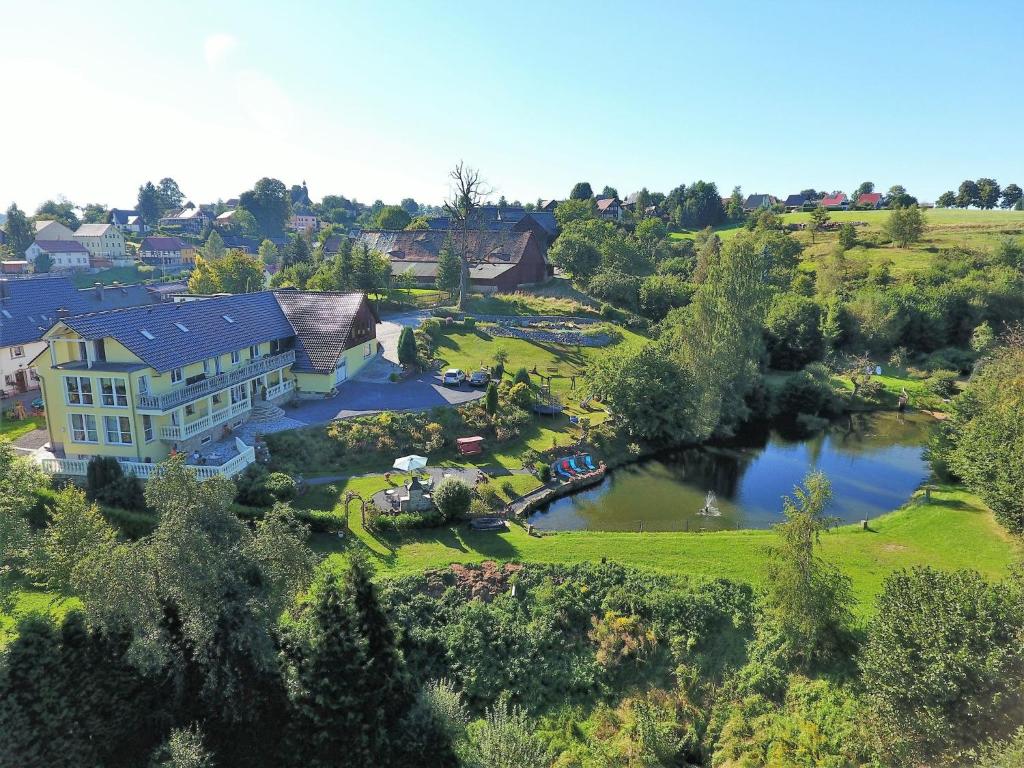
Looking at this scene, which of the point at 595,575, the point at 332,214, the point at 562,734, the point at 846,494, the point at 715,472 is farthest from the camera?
the point at 332,214

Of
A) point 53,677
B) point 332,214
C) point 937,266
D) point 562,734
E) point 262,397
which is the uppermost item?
point 332,214

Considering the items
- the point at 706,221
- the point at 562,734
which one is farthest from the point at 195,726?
the point at 706,221

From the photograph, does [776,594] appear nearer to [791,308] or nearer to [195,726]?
[195,726]

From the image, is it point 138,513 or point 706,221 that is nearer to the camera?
point 138,513

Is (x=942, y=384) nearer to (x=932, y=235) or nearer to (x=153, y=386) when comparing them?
(x=932, y=235)

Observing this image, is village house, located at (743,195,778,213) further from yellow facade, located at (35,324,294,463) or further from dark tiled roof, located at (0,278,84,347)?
yellow facade, located at (35,324,294,463)

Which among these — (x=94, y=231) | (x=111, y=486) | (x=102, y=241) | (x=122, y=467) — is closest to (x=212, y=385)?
(x=122, y=467)
